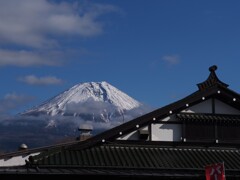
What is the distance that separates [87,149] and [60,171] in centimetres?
251

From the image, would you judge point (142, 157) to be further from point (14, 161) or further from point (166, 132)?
point (14, 161)

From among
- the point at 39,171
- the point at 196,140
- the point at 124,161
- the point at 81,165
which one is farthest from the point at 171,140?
the point at 39,171

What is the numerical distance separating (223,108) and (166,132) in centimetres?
293

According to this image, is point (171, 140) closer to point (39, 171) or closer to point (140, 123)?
point (140, 123)

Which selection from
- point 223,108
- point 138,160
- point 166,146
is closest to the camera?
point 138,160

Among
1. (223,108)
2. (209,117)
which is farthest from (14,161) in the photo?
(223,108)

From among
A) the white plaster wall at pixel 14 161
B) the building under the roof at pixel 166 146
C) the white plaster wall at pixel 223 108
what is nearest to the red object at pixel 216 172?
the building under the roof at pixel 166 146

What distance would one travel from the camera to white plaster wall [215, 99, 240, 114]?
22284 millimetres

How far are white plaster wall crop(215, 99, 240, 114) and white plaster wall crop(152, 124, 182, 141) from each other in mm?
2034

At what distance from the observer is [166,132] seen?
21.4 metres

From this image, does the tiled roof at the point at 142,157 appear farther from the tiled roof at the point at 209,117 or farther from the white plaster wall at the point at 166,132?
the tiled roof at the point at 209,117

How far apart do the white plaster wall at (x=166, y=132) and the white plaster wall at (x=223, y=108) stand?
80.1 inches

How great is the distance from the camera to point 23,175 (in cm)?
1823

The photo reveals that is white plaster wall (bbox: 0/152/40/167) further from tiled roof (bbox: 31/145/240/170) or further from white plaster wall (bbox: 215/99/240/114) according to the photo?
white plaster wall (bbox: 215/99/240/114)
